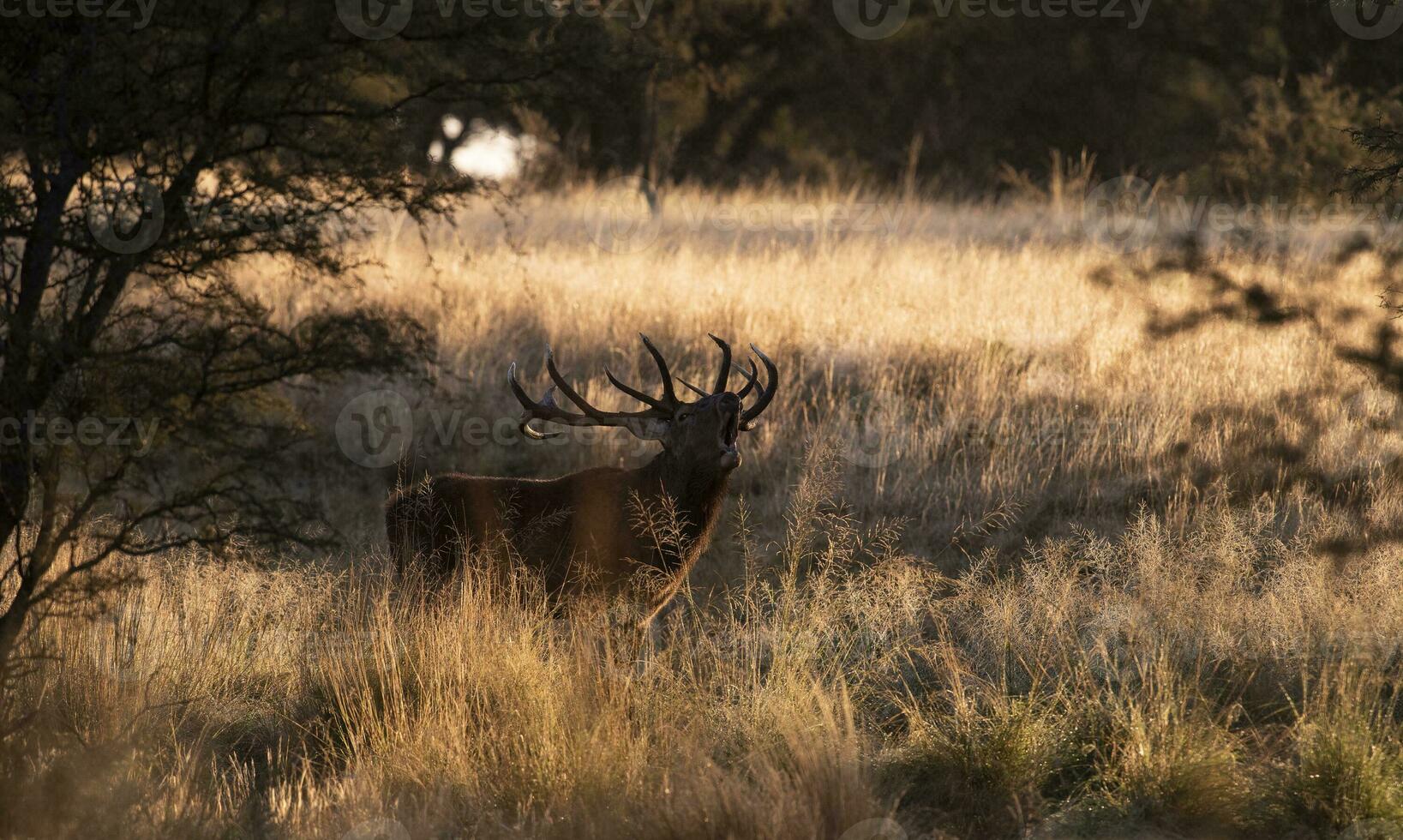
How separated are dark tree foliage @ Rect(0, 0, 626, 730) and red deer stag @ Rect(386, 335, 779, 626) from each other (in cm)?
98

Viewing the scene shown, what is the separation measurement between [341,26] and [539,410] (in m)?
2.13

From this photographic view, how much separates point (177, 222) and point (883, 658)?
150 inches

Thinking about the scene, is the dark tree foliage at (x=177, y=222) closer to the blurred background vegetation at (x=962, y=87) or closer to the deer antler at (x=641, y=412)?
the deer antler at (x=641, y=412)

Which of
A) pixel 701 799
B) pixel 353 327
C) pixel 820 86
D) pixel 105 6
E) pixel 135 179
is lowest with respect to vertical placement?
pixel 701 799

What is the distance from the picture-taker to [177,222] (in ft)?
20.6

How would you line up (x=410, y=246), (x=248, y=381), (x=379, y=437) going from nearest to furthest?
1. (x=248, y=381)
2. (x=379, y=437)
3. (x=410, y=246)

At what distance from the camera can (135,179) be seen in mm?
6398

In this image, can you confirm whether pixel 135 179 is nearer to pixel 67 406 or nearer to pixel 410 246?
pixel 67 406

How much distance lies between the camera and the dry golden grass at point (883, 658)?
5.29 metres

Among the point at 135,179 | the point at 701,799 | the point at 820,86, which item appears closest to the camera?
the point at 701,799

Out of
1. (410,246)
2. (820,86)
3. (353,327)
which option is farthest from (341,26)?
(820,86)

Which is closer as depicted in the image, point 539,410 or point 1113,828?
point 1113,828

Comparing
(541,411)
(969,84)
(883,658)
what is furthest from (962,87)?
(883,658)

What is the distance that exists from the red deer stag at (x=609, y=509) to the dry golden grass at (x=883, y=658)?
0.27 m
